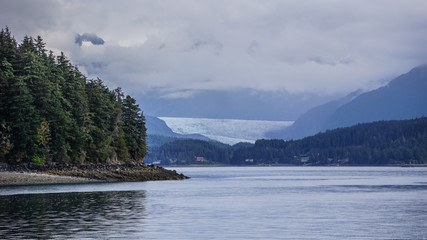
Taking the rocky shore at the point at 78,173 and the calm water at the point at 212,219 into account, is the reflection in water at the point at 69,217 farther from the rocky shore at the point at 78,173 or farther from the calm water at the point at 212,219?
the rocky shore at the point at 78,173

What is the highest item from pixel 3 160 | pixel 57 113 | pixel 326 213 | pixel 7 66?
pixel 7 66

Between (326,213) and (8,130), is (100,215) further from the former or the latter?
(8,130)

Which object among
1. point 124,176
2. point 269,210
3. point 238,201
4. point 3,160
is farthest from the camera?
point 124,176

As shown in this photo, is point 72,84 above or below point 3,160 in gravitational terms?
above

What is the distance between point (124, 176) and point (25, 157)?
22.6 meters

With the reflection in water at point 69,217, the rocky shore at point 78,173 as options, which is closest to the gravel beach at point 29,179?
the rocky shore at point 78,173

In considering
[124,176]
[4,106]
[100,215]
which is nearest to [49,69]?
[4,106]

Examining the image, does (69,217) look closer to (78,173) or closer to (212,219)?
(212,219)

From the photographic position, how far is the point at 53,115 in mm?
116875

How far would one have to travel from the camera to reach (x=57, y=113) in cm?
11625

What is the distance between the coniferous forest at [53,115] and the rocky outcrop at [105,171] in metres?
1.75

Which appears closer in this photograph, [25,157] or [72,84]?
[25,157]

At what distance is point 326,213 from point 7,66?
252 ft

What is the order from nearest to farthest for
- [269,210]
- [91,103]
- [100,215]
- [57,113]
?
1. [100,215]
2. [269,210]
3. [57,113]
4. [91,103]
